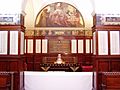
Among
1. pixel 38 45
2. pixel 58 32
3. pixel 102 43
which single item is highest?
pixel 58 32

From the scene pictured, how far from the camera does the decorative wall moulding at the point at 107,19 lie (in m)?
10.2

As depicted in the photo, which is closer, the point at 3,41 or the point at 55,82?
the point at 3,41

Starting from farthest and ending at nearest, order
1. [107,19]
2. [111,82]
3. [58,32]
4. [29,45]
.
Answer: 1. [58,32]
2. [29,45]
3. [107,19]
4. [111,82]

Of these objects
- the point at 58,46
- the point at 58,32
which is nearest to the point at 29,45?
the point at 58,46

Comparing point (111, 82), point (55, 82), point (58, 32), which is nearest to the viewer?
point (111, 82)

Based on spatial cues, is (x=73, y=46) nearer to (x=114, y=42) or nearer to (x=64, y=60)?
(x=64, y=60)

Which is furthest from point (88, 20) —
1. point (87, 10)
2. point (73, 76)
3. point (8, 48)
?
point (8, 48)

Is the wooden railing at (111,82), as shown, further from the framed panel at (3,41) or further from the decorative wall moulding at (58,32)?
the decorative wall moulding at (58,32)

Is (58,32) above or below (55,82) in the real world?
above

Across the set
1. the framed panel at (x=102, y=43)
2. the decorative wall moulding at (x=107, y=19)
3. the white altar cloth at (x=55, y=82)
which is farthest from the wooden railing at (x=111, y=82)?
the decorative wall moulding at (x=107, y=19)

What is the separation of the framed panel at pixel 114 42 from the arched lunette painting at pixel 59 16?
9.32 metres

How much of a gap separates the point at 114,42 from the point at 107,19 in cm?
87

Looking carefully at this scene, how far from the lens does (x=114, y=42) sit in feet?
33.6

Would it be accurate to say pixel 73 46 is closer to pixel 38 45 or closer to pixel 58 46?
pixel 58 46
